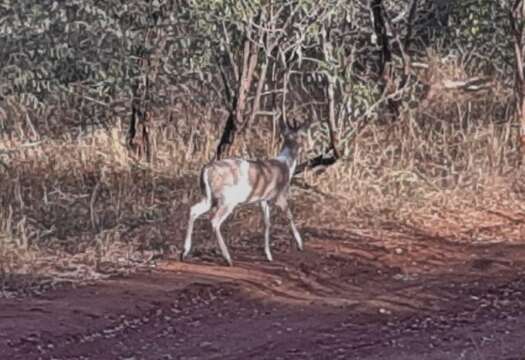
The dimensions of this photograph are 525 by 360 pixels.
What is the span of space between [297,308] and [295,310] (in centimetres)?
6

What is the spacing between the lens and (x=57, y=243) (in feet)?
33.6

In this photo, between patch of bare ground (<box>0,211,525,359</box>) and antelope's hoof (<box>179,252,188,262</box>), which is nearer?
patch of bare ground (<box>0,211,525,359</box>)

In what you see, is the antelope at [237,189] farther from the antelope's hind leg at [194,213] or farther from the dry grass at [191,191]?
the dry grass at [191,191]

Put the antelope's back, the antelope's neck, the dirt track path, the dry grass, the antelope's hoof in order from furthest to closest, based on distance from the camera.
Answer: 1. the antelope's neck
2. the dry grass
3. the antelope's back
4. the antelope's hoof
5. the dirt track path

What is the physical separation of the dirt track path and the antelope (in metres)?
0.29

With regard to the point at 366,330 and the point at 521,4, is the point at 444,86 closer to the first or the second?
the point at 521,4

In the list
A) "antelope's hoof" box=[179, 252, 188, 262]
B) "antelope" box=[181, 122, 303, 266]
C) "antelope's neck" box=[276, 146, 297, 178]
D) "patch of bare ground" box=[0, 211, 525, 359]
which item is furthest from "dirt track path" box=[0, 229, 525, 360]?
"antelope's neck" box=[276, 146, 297, 178]

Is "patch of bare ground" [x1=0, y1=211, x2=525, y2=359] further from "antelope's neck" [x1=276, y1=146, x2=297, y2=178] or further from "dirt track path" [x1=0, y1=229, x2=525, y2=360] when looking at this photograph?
"antelope's neck" [x1=276, y1=146, x2=297, y2=178]

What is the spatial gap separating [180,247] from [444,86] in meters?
7.19

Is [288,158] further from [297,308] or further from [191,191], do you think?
[297,308]

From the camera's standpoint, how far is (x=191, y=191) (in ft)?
38.9

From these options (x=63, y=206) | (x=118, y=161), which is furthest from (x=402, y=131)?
(x=63, y=206)

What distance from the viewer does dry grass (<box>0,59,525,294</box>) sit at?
1020 centimetres

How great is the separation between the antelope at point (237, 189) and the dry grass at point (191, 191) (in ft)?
2.11
